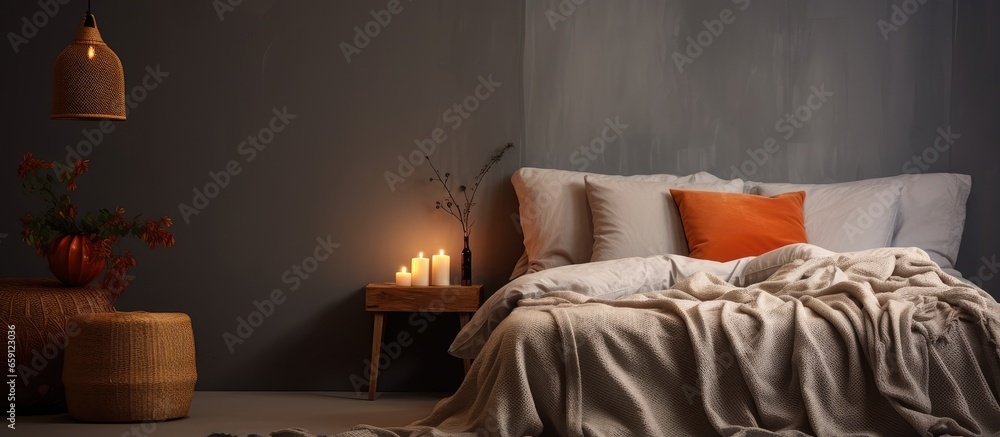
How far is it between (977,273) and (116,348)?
3.80 m

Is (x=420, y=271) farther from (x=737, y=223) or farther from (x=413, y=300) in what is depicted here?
(x=737, y=223)

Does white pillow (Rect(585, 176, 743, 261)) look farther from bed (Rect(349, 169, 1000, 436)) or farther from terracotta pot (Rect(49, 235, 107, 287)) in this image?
terracotta pot (Rect(49, 235, 107, 287))

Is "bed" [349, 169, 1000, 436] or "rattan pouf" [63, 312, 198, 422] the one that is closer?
"bed" [349, 169, 1000, 436]

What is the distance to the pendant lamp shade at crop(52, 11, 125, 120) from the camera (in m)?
3.45

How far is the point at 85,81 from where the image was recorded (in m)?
3.45

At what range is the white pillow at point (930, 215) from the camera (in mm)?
4203

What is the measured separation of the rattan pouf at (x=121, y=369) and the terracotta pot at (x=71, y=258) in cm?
32

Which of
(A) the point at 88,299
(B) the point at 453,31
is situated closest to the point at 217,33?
(B) the point at 453,31

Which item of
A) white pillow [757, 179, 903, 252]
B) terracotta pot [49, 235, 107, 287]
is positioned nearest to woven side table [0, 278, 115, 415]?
terracotta pot [49, 235, 107, 287]

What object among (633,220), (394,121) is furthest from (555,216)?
(394,121)

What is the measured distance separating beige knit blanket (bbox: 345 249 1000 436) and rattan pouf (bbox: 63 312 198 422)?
3.44 feet

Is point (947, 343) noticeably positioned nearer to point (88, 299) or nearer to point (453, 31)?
point (453, 31)

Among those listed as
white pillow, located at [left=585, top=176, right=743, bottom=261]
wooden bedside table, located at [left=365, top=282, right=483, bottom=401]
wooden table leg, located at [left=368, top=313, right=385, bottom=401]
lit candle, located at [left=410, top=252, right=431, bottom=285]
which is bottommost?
wooden table leg, located at [left=368, top=313, right=385, bottom=401]

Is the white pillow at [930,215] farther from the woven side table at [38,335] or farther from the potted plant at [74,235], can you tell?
the woven side table at [38,335]
